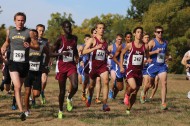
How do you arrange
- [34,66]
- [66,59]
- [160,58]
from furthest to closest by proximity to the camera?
1. [160,58]
2. [34,66]
3. [66,59]

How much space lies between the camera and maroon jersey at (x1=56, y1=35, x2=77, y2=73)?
9.07m

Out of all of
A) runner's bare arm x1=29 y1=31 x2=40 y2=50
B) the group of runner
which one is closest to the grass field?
the group of runner

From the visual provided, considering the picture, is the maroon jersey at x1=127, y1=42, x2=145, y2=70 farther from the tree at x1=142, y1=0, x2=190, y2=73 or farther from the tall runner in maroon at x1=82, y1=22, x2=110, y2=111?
the tree at x1=142, y1=0, x2=190, y2=73

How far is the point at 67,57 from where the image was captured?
9.14 m

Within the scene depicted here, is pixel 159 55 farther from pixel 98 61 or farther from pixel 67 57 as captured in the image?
pixel 67 57

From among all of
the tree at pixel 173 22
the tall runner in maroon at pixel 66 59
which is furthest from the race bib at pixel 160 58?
the tree at pixel 173 22

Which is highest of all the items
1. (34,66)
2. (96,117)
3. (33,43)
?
(33,43)

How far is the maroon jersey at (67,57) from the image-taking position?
9.07m

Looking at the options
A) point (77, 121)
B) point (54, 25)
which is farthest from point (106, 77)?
point (54, 25)

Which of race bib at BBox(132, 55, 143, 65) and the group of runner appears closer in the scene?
the group of runner

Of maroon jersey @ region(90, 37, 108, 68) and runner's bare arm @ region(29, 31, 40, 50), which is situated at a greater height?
runner's bare arm @ region(29, 31, 40, 50)

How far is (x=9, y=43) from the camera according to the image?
8.51m

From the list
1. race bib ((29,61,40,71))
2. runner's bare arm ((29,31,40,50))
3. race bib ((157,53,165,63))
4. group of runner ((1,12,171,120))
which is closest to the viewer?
group of runner ((1,12,171,120))

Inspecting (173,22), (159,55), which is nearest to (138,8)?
(173,22)
